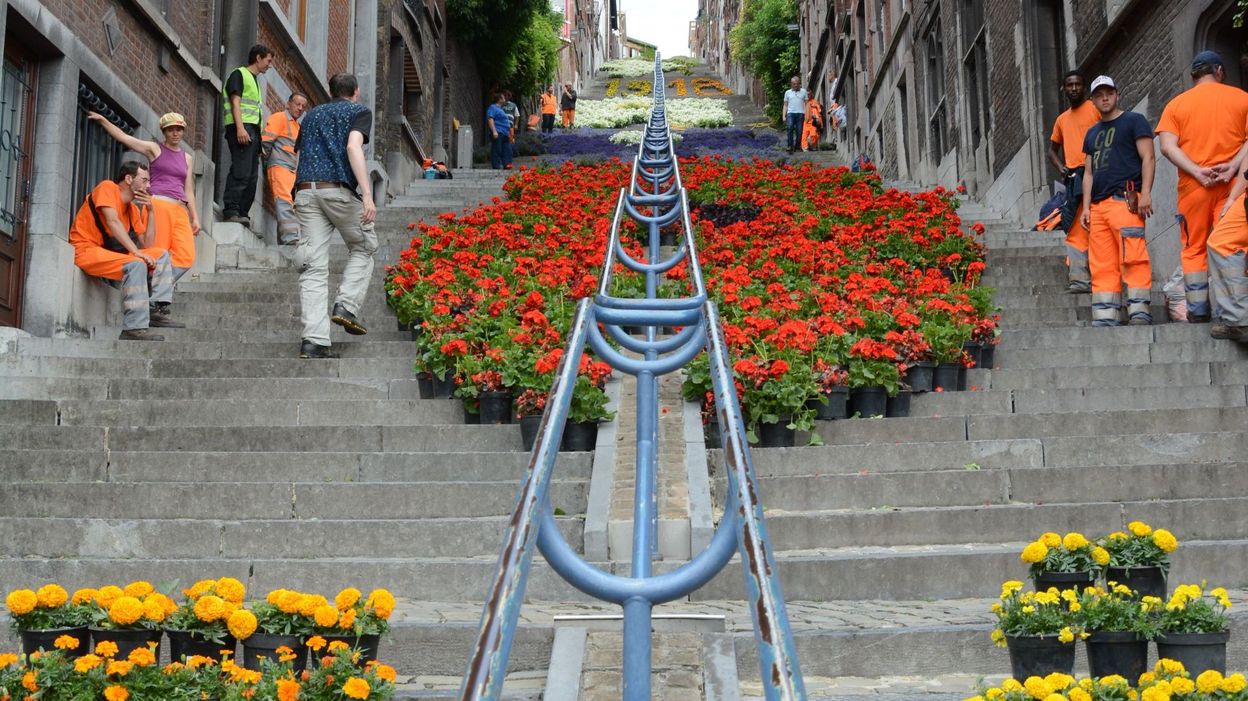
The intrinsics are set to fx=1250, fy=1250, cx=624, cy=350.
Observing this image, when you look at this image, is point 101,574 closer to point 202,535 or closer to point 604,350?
point 202,535

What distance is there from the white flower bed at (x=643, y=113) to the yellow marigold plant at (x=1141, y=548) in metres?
31.9

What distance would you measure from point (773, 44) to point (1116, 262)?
31836 mm

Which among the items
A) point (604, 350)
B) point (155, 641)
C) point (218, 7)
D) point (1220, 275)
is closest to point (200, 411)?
point (155, 641)

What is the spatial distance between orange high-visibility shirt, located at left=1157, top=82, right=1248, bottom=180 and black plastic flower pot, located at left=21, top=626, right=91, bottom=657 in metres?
7.28

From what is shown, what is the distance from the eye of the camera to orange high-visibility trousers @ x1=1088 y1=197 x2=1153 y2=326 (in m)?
8.49

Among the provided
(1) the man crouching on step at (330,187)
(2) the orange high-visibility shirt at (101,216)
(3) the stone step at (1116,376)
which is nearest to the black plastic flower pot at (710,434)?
(3) the stone step at (1116,376)

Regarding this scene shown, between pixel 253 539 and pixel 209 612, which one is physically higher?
pixel 253 539

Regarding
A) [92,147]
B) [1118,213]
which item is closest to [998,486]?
[1118,213]

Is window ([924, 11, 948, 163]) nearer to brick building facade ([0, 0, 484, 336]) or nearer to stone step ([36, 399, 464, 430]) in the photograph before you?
brick building facade ([0, 0, 484, 336])

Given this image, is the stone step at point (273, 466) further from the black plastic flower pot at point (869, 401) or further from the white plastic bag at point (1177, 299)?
the white plastic bag at point (1177, 299)

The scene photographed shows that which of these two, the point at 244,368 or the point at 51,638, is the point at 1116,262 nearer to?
the point at 244,368

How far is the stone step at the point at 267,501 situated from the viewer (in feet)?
18.9

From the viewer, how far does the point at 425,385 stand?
765 cm

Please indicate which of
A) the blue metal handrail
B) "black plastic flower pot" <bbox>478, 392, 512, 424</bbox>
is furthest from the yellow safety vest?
the blue metal handrail
